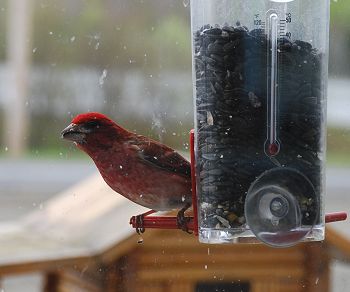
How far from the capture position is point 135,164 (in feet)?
4.12

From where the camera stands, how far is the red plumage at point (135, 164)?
1246 millimetres

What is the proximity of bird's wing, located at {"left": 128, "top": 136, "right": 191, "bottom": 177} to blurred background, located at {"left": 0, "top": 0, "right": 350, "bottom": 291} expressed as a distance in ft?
0.34

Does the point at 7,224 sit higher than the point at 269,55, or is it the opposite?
the point at 269,55

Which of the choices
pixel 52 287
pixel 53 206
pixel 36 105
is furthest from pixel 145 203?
pixel 36 105

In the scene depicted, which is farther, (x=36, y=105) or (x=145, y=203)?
(x=36, y=105)

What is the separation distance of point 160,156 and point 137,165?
35 millimetres

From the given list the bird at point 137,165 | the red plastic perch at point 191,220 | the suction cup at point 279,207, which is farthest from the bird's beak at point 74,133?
the suction cup at point 279,207

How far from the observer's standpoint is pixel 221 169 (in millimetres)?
1209

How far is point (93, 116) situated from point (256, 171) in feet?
0.83

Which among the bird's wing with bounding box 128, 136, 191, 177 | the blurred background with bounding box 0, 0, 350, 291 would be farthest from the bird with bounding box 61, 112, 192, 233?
the blurred background with bounding box 0, 0, 350, 291

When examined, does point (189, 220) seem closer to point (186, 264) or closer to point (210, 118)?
point (210, 118)

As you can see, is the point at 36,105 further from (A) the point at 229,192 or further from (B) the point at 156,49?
(A) the point at 229,192

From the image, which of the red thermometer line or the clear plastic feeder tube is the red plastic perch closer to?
the clear plastic feeder tube

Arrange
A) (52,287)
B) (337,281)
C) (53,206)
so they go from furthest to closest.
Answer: (53,206), (52,287), (337,281)
